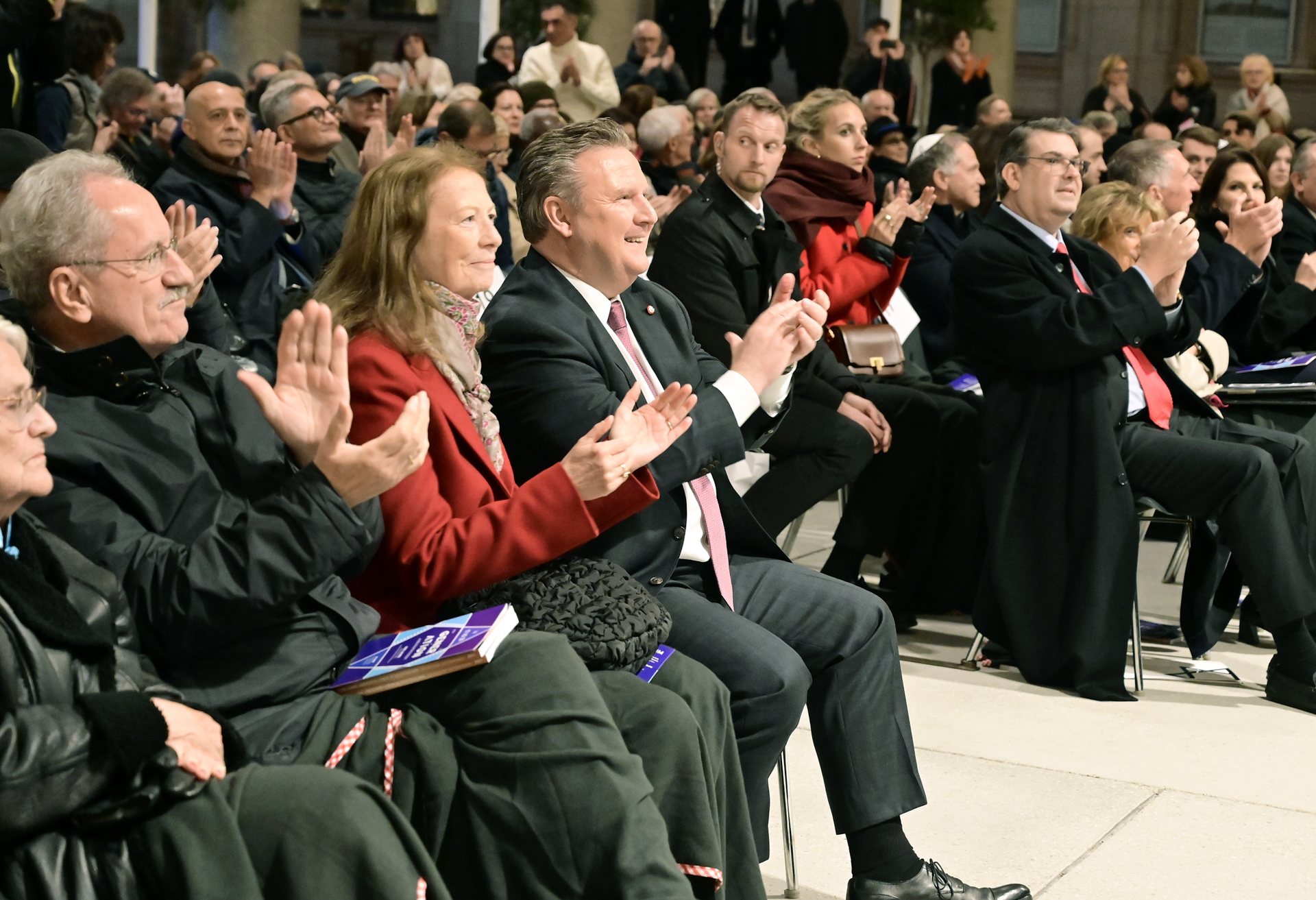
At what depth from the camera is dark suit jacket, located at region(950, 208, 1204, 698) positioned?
15.5 ft

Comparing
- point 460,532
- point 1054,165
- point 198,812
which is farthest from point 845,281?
point 198,812

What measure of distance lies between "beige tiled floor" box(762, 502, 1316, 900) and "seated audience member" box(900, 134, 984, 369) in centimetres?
149

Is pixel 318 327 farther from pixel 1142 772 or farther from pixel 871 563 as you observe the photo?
pixel 871 563

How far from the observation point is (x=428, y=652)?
2498 mm

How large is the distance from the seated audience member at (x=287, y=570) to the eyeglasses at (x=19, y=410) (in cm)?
Result: 25

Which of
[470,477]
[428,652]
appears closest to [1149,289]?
[470,477]

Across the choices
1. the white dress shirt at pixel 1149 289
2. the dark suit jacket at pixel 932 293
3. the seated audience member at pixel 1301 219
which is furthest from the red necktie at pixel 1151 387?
the seated audience member at pixel 1301 219

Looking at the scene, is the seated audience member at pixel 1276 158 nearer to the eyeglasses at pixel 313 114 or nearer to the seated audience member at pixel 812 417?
the seated audience member at pixel 812 417

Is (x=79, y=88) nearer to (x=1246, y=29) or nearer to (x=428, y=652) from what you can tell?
(x=428, y=652)

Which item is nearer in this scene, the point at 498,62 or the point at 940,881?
the point at 940,881

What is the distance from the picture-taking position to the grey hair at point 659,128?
28.4 ft

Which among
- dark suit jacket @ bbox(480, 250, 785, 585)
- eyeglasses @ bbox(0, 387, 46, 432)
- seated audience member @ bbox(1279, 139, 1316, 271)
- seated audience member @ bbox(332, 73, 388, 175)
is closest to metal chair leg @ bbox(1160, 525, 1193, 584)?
seated audience member @ bbox(1279, 139, 1316, 271)

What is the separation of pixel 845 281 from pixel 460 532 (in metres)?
3.40

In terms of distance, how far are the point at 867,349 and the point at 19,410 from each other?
392cm
